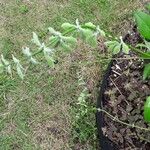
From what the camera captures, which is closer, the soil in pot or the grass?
the soil in pot

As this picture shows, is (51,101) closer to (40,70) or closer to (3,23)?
(40,70)

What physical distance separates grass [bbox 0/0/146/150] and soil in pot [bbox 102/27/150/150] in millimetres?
316

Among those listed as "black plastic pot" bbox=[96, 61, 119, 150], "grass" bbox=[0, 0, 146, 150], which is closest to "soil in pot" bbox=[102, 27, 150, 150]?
"black plastic pot" bbox=[96, 61, 119, 150]

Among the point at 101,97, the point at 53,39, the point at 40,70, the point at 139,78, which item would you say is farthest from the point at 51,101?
the point at 53,39

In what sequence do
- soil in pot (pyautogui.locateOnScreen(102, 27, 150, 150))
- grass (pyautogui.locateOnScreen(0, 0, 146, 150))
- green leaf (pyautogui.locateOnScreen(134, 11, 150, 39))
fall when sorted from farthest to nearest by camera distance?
grass (pyautogui.locateOnScreen(0, 0, 146, 150)), soil in pot (pyautogui.locateOnScreen(102, 27, 150, 150)), green leaf (pyautogui.locateOnScreen(134, 11, 150, 39))

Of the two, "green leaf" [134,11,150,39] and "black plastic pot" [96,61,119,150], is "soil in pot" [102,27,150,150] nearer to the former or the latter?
"black plastic pot" [96,61,119,150]

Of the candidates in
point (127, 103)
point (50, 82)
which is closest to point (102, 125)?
point (127, 103)

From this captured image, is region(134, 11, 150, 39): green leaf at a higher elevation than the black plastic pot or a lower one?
higher

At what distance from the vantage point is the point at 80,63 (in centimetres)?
295

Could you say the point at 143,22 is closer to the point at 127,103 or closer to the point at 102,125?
the point at 127,103

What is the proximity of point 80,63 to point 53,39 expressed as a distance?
148cm

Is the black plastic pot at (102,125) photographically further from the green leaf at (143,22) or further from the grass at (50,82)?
the green leaf at (143,22)

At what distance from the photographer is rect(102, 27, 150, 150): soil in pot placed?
7.77 ft

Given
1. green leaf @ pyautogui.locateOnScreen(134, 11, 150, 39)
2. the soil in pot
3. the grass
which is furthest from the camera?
the grass
